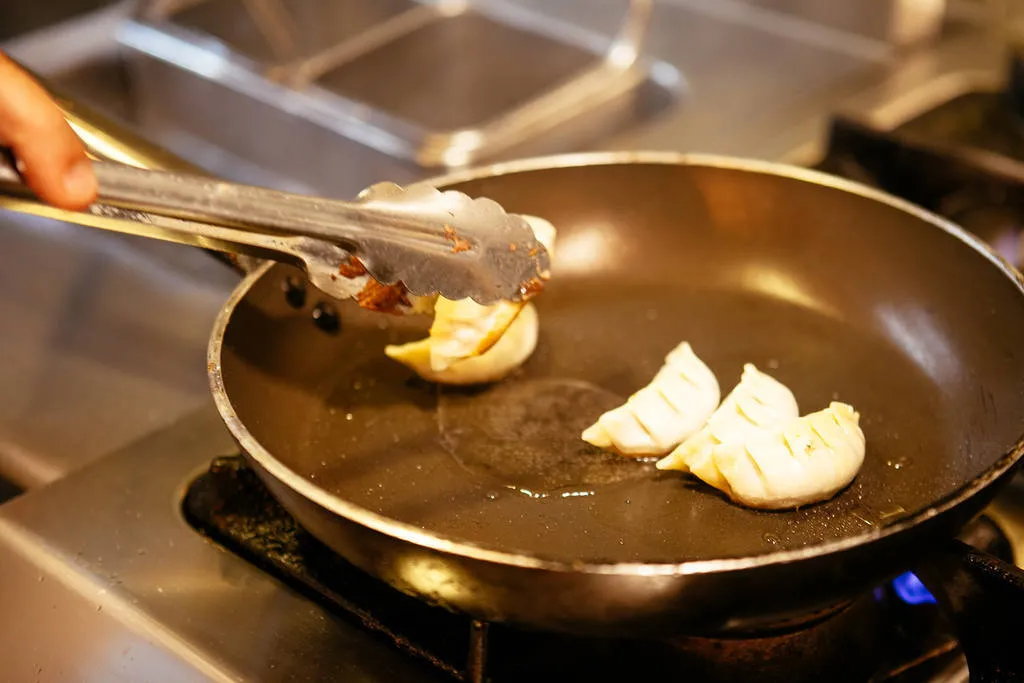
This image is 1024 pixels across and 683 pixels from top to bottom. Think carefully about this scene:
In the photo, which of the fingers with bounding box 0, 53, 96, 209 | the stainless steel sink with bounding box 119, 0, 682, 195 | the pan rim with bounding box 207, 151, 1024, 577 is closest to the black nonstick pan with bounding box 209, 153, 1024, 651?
the pan rim with bounding box 207, 151, 1024, 577

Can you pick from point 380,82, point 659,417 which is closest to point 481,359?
point 659,417

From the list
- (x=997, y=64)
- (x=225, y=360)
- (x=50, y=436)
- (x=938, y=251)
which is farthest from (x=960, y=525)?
(x=997, y=64)

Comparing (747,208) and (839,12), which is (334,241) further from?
(839,12)

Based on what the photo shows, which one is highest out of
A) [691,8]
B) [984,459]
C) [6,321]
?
[691,8]

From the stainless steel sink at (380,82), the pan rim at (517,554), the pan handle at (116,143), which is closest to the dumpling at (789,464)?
the pan rim at (517,554)

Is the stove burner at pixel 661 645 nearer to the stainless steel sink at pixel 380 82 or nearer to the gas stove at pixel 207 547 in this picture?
the gas stove at pixel 207 547

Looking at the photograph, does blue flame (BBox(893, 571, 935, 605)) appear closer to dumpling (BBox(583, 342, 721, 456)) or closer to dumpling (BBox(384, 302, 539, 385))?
dumpling (BBox(583, 342, 721, 456))

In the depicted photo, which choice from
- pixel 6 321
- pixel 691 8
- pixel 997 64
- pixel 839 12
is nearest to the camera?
pixel 6 321
